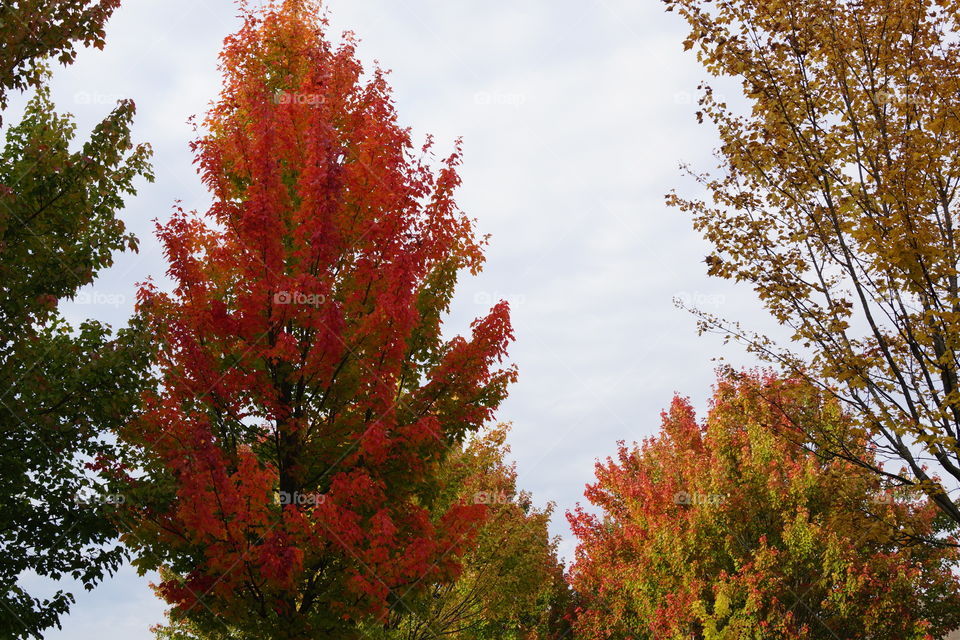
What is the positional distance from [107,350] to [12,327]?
136cm

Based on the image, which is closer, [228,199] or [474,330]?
[474,330]

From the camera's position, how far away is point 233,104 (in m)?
11.7

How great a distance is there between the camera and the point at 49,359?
33.0 ft

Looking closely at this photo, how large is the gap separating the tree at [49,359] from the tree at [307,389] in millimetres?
628

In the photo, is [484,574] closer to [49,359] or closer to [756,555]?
[756,555]

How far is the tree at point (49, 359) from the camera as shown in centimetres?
940

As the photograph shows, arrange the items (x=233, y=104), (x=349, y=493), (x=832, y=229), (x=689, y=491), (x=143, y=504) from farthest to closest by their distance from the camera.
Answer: (x=689, y=491) < (x=233, y=104) < (x=832, y=229) < (x=143, y=504) < (x=349, y=493)

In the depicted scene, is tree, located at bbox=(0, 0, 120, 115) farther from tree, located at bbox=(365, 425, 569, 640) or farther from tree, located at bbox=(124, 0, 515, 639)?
tree, located at bbox=(365, 425, 569, 640)

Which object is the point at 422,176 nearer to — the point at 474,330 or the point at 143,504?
the point at 474,330

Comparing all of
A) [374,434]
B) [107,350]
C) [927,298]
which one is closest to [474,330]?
[374,434]

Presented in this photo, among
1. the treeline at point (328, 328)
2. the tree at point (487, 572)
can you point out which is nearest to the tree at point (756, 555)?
the tree at point (487, 572)

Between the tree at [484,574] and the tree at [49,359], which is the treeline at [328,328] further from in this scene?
the tree at [484,574]

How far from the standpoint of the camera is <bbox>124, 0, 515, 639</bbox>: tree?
851 cm

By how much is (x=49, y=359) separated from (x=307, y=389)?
3.35m
